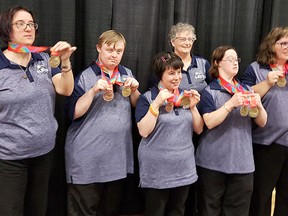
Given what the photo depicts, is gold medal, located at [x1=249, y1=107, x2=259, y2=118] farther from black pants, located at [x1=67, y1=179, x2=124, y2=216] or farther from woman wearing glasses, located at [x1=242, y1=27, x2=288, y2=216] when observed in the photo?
black pants, located at [x1=67, y1=179, x2=124, y2=216]

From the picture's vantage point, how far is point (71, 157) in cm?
190

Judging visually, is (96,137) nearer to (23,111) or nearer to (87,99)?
(87,99)

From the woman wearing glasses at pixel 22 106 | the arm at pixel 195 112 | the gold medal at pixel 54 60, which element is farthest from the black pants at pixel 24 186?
the arm at pixel 195 112

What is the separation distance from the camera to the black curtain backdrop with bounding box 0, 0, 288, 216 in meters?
2.13

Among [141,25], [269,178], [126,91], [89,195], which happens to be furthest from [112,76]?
[269,178]

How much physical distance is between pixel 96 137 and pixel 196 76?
2.45 feet

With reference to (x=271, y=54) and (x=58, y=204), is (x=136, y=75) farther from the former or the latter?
(x=58, y=204)

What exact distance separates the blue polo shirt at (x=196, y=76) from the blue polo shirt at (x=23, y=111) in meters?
0.85

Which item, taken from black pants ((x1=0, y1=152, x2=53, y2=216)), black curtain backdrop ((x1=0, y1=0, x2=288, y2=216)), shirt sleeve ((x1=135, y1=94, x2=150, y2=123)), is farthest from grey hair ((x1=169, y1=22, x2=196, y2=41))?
black pants ((x1=0, y1=152, x2=53, y2=216))

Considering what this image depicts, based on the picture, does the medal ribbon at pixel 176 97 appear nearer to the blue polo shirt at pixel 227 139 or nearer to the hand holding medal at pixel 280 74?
the blue polo shirt at pixel 227 139

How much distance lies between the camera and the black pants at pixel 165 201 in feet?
6.33

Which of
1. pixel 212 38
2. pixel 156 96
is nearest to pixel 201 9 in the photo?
pixel 212 38

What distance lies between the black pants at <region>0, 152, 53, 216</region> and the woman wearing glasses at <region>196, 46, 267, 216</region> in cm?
91

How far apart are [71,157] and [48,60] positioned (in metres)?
0.55
